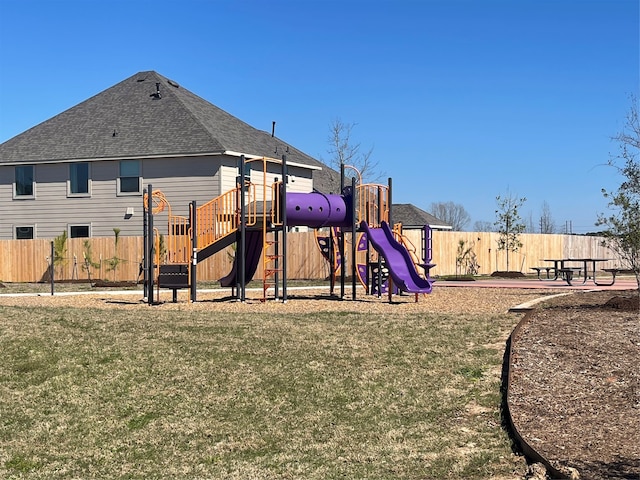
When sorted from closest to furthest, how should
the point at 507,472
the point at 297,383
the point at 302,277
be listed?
1. the point at 507,472
2. the point at 297,383
3. the point at 302,277

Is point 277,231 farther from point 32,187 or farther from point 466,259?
point 466,259

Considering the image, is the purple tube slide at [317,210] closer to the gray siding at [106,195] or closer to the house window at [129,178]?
the gray siding at [106,195]

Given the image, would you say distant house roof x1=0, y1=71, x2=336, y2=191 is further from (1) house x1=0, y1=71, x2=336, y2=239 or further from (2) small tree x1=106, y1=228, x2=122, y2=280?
(2) small tree x1=106, y1=228, x2=122, y2=280

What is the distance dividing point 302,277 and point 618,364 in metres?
21.4

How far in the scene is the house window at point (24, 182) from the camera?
107 feet

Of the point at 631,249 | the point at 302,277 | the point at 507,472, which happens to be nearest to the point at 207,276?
the point at 302,277

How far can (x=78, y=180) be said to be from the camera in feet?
104

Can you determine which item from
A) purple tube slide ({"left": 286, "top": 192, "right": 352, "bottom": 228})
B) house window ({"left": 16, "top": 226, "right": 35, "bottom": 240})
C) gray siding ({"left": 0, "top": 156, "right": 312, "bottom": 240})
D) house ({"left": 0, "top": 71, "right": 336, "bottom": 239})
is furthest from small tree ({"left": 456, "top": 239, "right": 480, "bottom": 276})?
house window ({"left": 16, "top": 226, "right": 35, "bottom": 240})

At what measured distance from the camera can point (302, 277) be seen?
2983 cm

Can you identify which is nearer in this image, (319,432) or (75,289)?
(319,432)

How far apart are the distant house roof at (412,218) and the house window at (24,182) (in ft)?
74.7

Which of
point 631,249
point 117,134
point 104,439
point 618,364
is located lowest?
point 104,439

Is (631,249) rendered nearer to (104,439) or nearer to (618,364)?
(618,364)

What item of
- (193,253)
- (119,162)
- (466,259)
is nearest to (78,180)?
(119,162)
